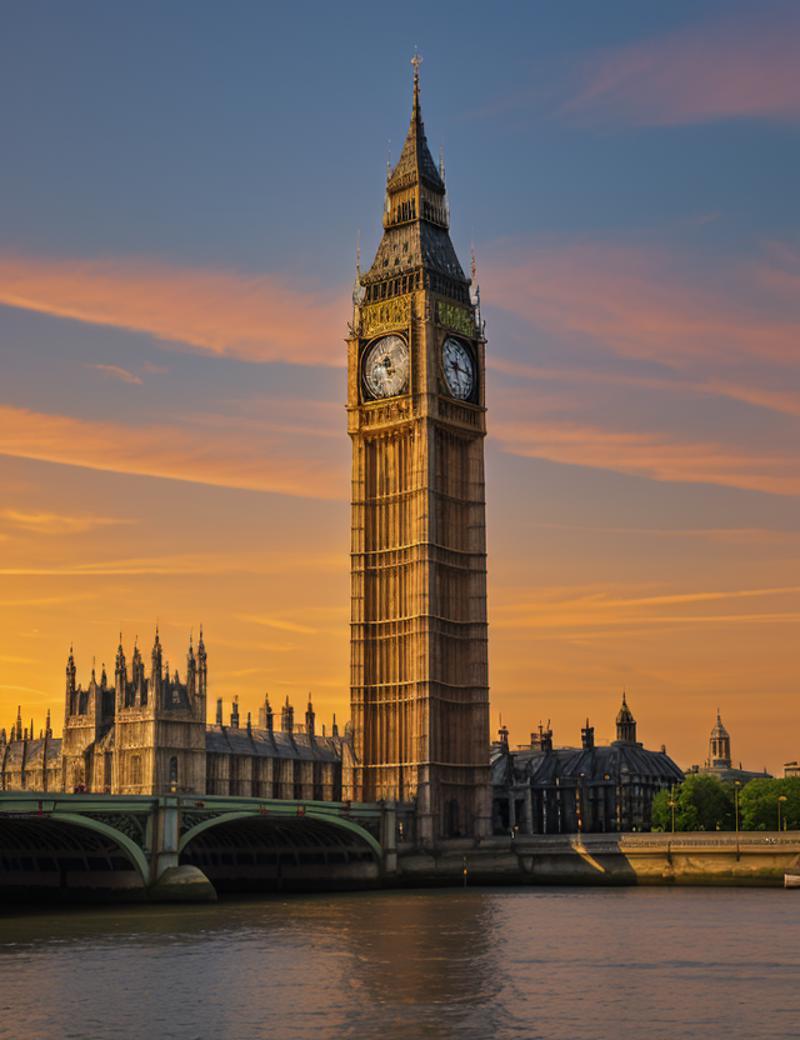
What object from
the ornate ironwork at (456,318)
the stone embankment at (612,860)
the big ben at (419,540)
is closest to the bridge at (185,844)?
the stone embankment at (612,860)

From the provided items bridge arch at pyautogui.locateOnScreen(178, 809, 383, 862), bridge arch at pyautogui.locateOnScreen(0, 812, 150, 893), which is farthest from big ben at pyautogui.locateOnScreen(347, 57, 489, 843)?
bridge arch at pyautogui.locateOnScreen(0, 812, 150, 893)

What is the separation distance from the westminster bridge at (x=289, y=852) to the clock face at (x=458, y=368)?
121 ft

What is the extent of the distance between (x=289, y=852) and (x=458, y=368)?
45.0 metres

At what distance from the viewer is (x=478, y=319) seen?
5305 inches

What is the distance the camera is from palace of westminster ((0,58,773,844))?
122 meters

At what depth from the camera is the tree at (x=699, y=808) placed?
14062 centimetres

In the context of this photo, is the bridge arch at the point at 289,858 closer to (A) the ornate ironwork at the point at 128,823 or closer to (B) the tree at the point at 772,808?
(A) the ornate ironwork at the point at 128,823

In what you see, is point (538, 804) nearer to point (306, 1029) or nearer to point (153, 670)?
point (153, 670)

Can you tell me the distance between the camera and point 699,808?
142 meters

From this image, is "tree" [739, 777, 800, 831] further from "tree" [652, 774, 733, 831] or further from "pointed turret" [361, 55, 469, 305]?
"pointed turret" [361, 55, 469, 305]

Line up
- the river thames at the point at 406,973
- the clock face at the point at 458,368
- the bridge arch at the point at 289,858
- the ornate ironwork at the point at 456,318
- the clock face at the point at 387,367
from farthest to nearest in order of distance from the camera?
the ornate ironwork at the point at 456,318 < the clock face at the point at 458,368 < the clock face at the point at 387,367 < the bridge arch at the point at 289,858 < the river thames at the point at 406,973

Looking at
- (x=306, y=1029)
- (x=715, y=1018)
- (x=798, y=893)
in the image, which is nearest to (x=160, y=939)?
(x=306, y=1029)

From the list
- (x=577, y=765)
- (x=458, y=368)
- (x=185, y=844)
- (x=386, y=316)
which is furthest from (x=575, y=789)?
(x=185, y=844)

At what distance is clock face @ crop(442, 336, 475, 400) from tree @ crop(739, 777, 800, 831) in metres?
45.9
